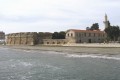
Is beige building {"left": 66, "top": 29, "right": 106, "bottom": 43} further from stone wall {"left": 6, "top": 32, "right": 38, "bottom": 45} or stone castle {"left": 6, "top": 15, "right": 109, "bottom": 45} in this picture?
stone wall {"left": 6, "top": 32, "right": 38, "bottom": 45}

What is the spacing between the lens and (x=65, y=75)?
2988 centimetres

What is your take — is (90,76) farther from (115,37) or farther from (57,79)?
(115,37)

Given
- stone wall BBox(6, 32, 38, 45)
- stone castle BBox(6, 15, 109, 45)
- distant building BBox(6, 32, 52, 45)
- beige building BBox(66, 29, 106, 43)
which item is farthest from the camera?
stone wall BBox(6, 32, 38, 45)

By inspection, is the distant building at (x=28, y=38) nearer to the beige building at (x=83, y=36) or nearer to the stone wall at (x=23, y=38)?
the stone wall at (x=23, y=38)

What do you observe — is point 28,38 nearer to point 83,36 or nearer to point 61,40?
point 61,40

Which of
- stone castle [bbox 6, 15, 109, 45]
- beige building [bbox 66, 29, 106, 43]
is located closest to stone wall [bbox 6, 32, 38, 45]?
stone castle [bbox 6, 15, 109, 45]

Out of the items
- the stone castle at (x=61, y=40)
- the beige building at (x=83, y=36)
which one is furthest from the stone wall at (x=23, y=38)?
the beige building at (x=83, y=36)

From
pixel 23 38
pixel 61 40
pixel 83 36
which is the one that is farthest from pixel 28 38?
pixel 83 36

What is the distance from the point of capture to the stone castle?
97.1 meters

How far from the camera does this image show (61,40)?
3920 inches

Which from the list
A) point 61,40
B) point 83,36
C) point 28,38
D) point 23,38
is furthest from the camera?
point 23,38

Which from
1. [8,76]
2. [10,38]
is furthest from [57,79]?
[10,38]

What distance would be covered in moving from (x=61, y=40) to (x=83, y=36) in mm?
7588

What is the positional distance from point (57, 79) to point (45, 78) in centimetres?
133
